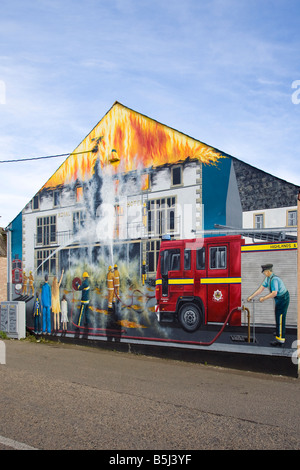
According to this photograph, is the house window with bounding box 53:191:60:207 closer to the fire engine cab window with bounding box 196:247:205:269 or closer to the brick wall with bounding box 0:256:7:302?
the brick wall with bounding box 0:256:7:302

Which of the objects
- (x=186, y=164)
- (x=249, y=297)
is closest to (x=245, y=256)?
(x=249, y=297)

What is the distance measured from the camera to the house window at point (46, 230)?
49.5ft

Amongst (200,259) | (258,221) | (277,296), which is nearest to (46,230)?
(200,259)

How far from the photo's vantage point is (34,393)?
7.98m

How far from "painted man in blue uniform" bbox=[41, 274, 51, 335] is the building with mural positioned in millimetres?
316

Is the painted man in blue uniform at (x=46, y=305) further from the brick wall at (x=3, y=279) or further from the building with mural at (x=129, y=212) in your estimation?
the brick wall at (x=3, y=279)

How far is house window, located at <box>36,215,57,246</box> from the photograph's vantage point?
15.1m

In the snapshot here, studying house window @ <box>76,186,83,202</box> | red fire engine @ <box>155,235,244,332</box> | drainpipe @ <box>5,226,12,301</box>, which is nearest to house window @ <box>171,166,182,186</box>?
red fire engine @ <box>155,235,244,332</box>

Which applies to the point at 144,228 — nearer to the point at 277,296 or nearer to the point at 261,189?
the point at 261,189

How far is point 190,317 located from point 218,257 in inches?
63.3

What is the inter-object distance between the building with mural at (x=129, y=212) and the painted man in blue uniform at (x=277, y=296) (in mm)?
237

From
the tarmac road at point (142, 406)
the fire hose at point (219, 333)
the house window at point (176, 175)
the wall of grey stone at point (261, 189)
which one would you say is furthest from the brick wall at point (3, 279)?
the wall of grey stone at point (261, 189)

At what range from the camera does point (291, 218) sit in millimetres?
10031
